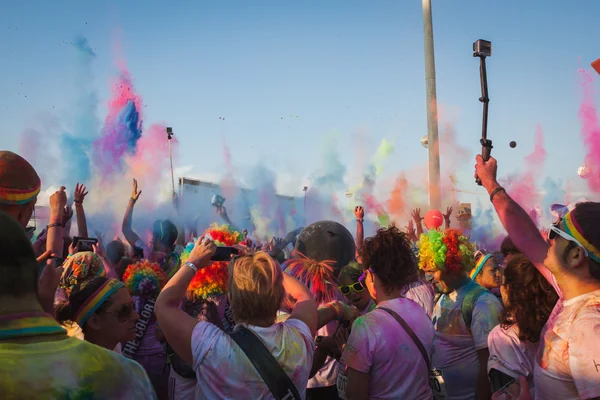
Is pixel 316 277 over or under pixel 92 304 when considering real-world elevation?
under

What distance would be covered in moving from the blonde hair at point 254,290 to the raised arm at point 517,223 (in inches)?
52.7

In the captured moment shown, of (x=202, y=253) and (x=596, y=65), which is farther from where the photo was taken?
(x=596, y=65)

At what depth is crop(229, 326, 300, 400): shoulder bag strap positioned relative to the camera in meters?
2.62

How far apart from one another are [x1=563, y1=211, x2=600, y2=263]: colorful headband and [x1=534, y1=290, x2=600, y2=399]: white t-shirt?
0.18m

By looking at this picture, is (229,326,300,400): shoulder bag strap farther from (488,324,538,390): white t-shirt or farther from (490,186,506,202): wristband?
(490,186,506,202): wristband

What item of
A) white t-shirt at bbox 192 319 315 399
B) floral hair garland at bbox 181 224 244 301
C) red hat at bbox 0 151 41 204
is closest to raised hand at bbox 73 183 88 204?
floral hair garland at bbox 181 224 244 301

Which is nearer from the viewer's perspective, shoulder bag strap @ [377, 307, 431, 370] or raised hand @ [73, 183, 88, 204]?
shoulder bag strap @ [377, 307, 431, 370]

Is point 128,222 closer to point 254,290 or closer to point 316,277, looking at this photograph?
point 316,277

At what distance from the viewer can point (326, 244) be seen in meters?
6.12

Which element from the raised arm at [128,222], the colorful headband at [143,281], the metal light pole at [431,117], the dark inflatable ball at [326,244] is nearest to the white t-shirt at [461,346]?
the dark inflatable ball at [326,244]

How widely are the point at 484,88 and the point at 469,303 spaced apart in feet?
5.96

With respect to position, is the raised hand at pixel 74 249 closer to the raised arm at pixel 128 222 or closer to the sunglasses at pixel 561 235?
the raised arm at pixel 128 222

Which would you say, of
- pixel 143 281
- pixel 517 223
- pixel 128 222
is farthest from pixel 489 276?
pixel 128 222

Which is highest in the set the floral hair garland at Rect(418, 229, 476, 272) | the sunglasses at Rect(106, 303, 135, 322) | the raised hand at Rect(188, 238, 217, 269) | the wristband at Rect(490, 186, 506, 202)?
the wristband at Rect(490, 186, 506, 202)
